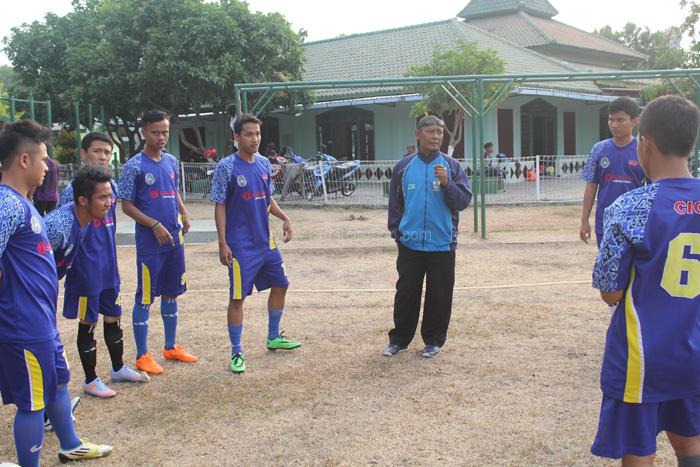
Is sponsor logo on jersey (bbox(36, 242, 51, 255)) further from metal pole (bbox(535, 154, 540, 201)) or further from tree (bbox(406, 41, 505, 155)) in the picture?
tree (bbox(406, 41, 505, 155))

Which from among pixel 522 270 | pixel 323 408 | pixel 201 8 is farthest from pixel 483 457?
pixel 201 8

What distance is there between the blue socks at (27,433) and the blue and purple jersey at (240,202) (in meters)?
2.05

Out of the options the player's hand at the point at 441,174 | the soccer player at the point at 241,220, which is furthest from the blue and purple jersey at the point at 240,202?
the player's hand at the point at 441,174

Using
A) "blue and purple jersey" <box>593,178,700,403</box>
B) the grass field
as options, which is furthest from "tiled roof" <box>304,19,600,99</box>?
"blue and purple jersey" <box>593,178,700,403</box>

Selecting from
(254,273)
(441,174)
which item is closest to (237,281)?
(254,273)

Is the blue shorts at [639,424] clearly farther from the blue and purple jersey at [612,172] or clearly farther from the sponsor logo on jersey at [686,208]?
the blue and purple jersey at [612,172]

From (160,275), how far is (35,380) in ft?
6.69

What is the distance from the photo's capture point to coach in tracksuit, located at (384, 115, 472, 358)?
4938mm

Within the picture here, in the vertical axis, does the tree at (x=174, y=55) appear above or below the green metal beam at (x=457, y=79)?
above

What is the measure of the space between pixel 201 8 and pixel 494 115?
34.3ft

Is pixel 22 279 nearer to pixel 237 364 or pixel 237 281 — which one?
pixel 237 281

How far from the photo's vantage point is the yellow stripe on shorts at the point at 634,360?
2357 millimetres

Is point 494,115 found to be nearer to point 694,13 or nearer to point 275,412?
point 694,13

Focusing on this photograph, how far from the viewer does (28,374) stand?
284cm
